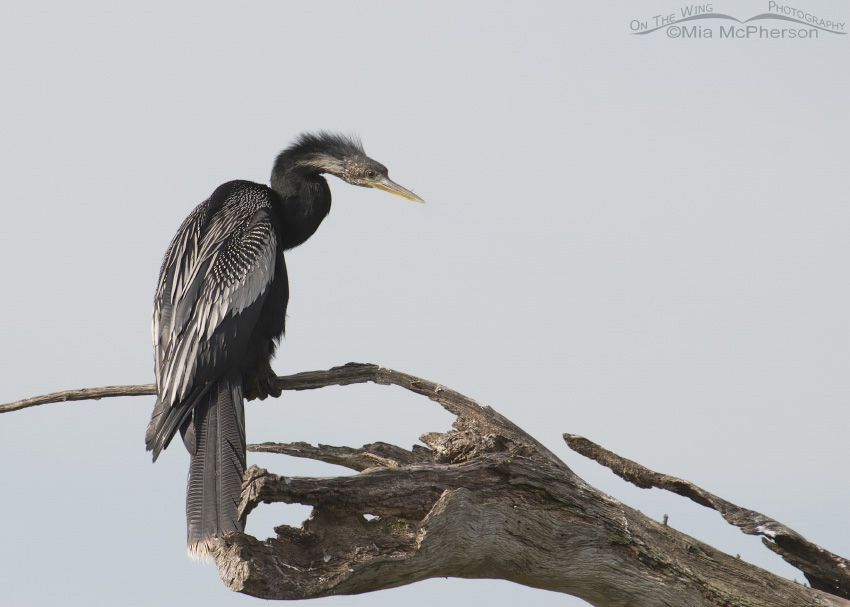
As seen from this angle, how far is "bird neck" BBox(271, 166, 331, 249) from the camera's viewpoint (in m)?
6.05

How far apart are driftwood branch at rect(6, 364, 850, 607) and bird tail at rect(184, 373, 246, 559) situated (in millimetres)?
349

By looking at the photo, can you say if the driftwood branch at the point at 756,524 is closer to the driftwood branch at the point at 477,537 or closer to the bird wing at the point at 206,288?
the driftwood branch at the point at 477,537

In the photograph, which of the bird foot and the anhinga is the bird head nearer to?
the anhinga

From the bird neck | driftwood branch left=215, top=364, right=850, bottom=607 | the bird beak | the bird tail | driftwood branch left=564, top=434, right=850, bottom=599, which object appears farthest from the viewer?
the bird beak

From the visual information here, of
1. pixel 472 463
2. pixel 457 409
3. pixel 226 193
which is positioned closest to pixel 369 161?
pixel 226 193

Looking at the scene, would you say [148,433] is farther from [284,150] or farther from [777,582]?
[777,582]

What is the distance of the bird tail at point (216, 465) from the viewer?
13.0 ft

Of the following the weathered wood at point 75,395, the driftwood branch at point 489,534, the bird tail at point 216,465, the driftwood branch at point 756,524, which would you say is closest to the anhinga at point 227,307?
the bird tail at point 216,465

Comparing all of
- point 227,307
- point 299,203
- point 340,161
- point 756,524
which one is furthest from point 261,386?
point 756,524

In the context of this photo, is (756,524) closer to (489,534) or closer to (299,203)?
(489,534)

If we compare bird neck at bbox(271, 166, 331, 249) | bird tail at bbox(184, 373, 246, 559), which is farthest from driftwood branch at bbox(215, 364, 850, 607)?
bird neck at bbox(271, 166, 331, 249)

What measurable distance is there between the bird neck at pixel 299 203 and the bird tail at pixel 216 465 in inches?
59.5

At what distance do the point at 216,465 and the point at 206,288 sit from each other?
4.06 ft

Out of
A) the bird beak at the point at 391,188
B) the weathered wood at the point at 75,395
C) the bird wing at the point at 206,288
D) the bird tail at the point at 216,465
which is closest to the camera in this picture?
the bird tail at the point at 216,465
